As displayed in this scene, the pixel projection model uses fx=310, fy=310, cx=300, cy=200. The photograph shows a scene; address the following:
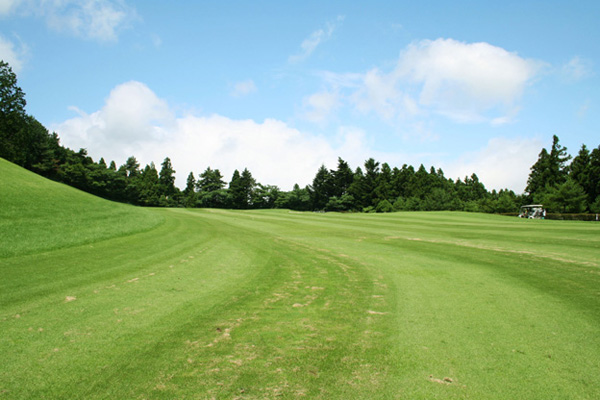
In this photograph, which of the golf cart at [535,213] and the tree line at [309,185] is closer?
the golf cart at [535,213]

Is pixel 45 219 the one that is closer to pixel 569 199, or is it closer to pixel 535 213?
pixel 535 213

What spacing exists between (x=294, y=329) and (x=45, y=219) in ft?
49.3

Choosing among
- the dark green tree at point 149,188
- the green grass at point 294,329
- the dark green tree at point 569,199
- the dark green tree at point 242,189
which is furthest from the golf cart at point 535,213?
the dark green tree at point 149,188

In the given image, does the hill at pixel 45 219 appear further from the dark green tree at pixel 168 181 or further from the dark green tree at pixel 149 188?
the dark green tree at pixel 168 181

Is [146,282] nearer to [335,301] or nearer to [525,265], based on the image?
[335,301]

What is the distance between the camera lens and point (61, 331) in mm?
4570

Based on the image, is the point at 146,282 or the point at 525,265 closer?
the point at 146,282

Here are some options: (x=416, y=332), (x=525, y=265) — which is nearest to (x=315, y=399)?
(x=416, y=332)

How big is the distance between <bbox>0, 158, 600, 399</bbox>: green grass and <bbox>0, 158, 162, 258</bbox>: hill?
1.35 meters

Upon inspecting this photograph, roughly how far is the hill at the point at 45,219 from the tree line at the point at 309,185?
2012 inches

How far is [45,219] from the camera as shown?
1430 cm

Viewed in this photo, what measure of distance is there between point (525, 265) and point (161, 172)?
389 ft

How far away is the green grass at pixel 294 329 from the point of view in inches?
130

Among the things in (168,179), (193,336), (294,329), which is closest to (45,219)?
(193,336)
